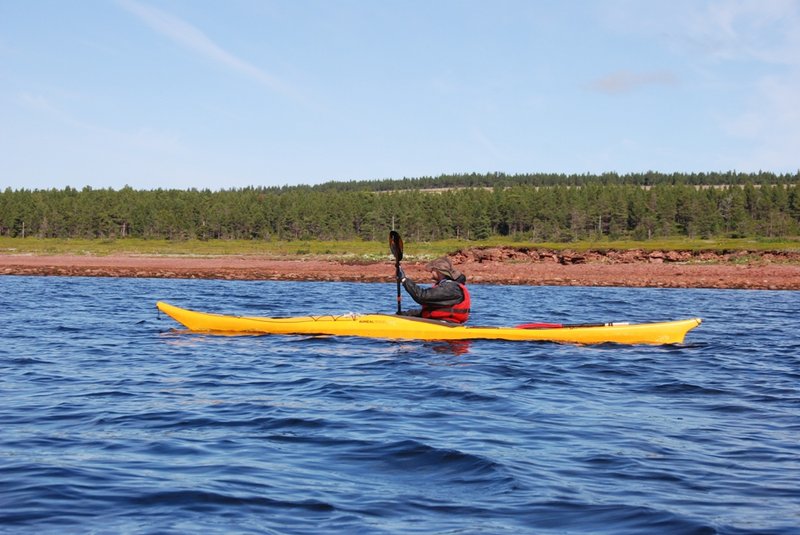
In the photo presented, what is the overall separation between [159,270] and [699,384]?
34.5 meters

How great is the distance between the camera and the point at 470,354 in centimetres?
1334

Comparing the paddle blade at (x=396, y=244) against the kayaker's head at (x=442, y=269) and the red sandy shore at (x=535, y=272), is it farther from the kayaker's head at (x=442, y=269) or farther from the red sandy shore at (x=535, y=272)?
the red sandy shore at (x=535, y=272)

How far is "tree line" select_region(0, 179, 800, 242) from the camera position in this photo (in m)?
107

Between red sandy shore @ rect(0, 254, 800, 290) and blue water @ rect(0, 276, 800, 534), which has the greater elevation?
red sandy shore @ rect(0, 254, 800, 290)

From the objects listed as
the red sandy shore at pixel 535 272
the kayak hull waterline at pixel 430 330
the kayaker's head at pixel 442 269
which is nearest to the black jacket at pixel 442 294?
the kayaker's head at pixel 442 269

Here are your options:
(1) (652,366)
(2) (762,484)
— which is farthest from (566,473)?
(1) (652,366)

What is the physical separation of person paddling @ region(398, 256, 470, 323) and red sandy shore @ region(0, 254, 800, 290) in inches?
911

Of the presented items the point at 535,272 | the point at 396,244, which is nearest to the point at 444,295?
the point at 396,244

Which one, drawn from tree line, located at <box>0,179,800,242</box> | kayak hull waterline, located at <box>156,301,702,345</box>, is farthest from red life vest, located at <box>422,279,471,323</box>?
tree line, located at <box>0,179,800,242</box>

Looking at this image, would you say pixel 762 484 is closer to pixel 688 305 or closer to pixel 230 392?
pixel 230 392

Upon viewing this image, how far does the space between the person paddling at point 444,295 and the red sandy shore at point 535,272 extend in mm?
23138

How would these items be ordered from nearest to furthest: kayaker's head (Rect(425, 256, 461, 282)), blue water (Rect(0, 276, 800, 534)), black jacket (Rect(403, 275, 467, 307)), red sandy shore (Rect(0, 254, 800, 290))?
blue water (Rect(0, 276, 800, 534)) → kayaker's head (Rect(425, 256, 461, 282)) → black jacket (Rect(403, 275, 467, 307)) → red sandy shore (Rect(0, 254, 800, 290))

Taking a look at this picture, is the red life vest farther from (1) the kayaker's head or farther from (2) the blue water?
(2) the blue water

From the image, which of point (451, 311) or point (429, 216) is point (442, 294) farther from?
point (429, 216)
